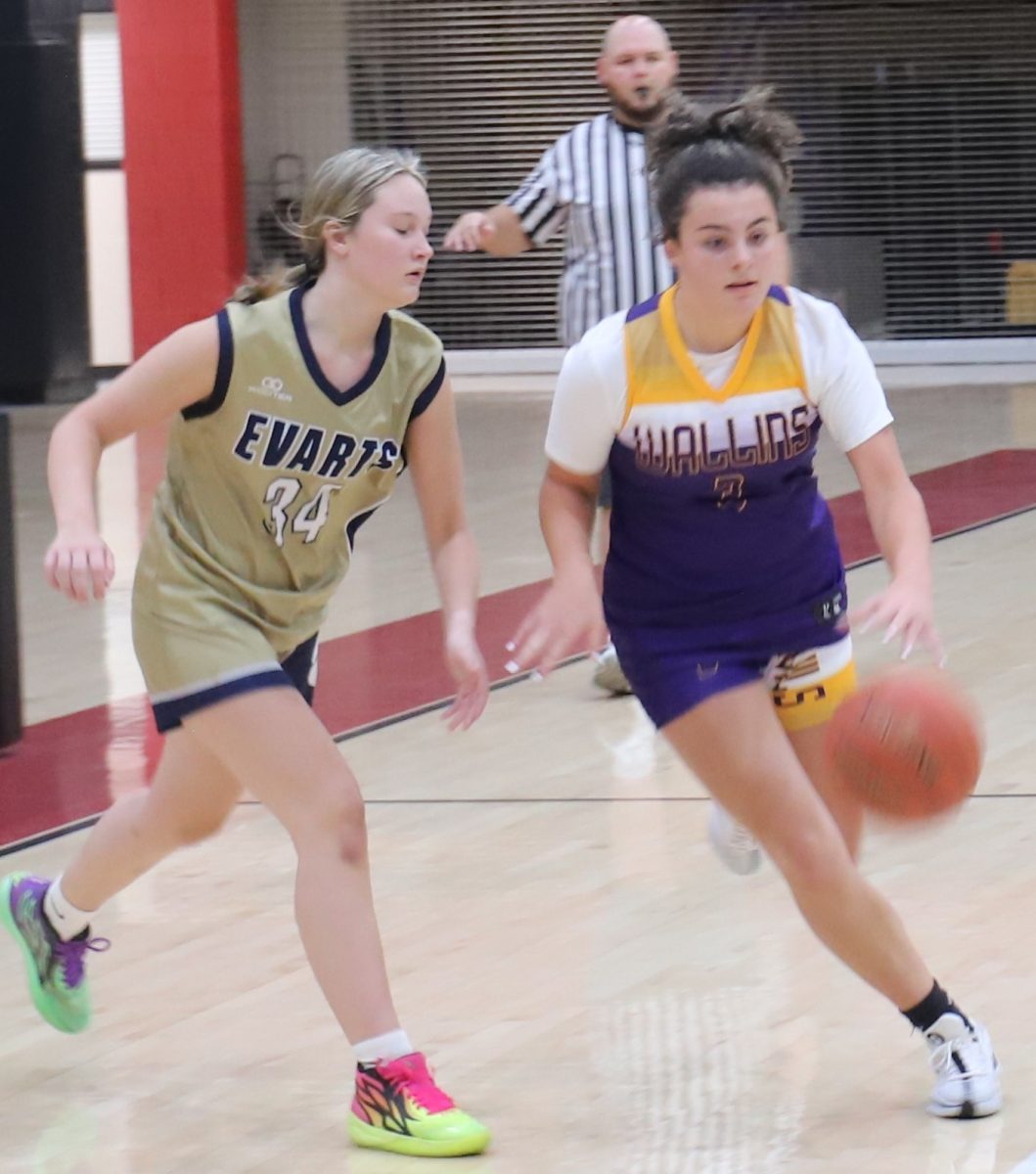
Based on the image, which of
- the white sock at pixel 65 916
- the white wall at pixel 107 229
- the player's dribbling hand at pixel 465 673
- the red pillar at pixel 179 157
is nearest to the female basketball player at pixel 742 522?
the player's dribbling hand at pixel 465 673

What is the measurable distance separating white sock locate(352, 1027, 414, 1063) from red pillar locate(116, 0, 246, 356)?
1323cm

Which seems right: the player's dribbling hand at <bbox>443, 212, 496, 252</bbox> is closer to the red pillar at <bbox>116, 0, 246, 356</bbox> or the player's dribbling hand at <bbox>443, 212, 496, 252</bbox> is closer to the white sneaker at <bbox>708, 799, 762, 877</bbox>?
the white sneaker at <bbox>708, 799, 762, 877</bbox>

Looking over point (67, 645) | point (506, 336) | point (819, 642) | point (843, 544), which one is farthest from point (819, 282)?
point (819, 642)

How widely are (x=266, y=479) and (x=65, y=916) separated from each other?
92 centimetres

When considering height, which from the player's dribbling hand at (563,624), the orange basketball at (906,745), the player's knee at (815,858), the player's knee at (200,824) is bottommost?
the player's knee at (200,824)

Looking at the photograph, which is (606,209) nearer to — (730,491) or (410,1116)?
(730,491)

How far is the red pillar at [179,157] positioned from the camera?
52.9ft

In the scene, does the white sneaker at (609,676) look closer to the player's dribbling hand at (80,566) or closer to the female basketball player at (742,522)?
the female basketball player at (742,522)

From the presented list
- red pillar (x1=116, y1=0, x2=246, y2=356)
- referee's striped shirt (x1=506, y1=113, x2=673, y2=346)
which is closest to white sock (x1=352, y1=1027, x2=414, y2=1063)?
referee's striped shirt (x1=506, y1=113, x2=673, y2=346)

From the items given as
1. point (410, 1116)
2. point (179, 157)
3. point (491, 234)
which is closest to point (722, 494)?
point (410, 1116)

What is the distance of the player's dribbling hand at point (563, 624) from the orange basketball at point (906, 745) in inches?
15.3

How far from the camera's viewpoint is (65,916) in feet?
12.6

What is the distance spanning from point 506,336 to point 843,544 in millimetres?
8315

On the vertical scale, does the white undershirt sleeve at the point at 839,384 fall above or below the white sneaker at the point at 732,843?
above
